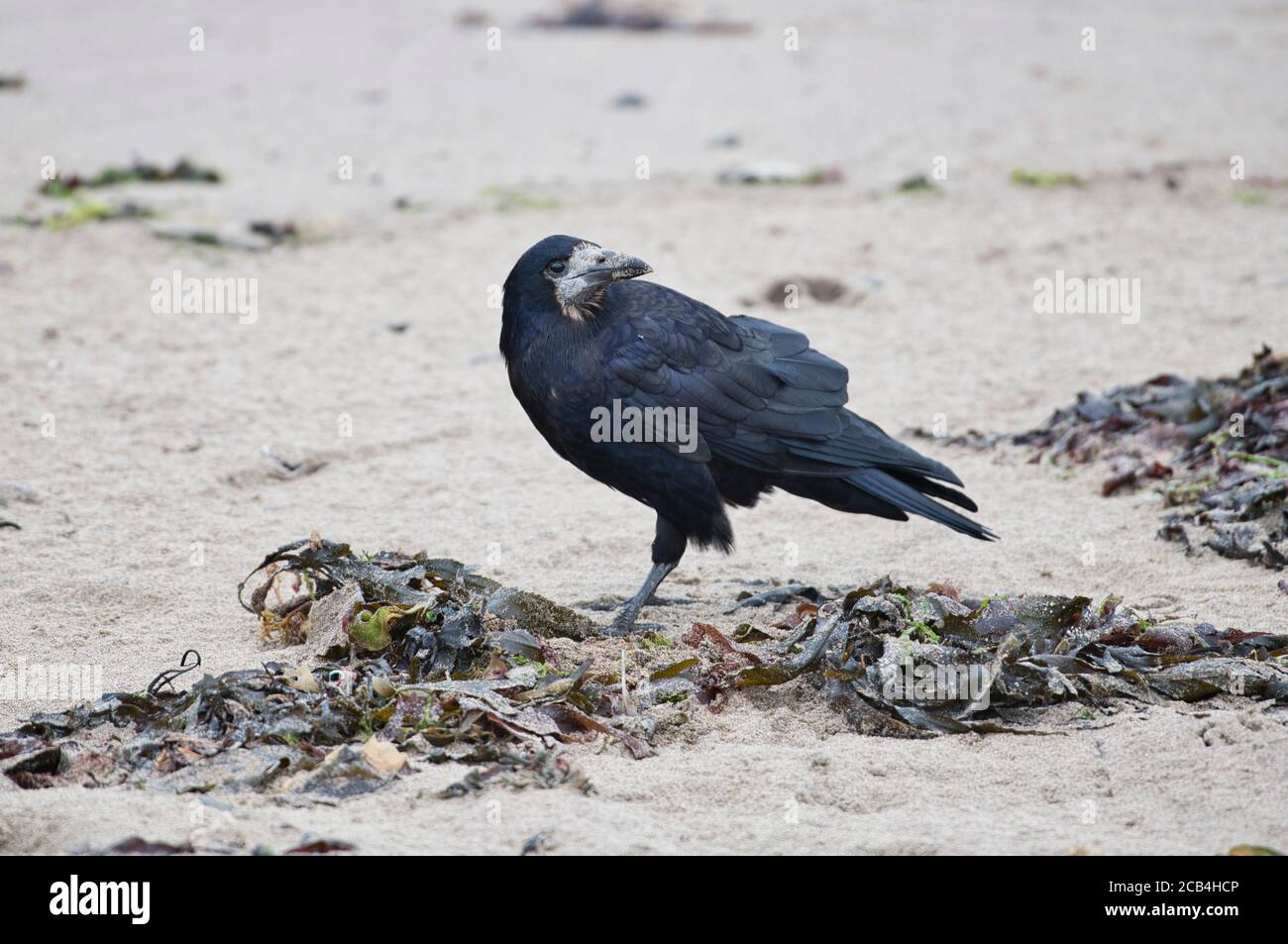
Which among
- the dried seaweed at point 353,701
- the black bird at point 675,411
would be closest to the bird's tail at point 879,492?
the black bird at point 675,411

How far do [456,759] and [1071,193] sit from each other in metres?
8.54

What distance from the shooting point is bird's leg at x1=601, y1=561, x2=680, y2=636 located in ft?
17.1

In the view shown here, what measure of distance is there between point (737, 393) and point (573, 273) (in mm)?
780

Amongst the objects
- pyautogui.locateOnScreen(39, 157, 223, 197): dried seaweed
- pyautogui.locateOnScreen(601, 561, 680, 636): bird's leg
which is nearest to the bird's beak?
pyautogui.locateOnScreen(601, 561, 680, 636): bird's leg

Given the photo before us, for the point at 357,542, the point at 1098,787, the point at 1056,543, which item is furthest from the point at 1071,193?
the point at 1098,787

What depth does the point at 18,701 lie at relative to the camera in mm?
4441

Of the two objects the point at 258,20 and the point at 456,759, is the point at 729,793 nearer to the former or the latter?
the point at 456,759

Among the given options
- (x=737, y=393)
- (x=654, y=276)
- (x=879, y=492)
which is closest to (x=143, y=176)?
(x=654, y=276)

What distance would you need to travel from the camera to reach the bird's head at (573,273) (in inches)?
215

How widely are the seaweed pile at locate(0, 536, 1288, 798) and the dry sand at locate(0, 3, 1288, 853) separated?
130 millimetres

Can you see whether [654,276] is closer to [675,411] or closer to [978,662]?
[675,411]

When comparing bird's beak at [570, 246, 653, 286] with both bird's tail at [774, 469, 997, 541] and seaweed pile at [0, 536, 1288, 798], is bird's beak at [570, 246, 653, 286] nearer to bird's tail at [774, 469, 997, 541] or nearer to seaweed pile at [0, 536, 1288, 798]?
bird's tail at [774, 469, 997, 541]

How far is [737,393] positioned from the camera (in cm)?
550
